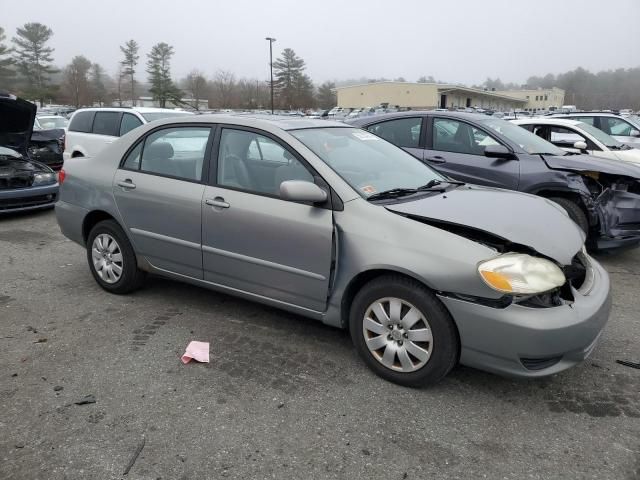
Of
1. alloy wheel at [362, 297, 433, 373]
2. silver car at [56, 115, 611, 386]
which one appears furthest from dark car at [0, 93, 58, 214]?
alloy wheel at [362, 297, 433, 373]

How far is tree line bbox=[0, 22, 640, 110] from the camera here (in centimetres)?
6856

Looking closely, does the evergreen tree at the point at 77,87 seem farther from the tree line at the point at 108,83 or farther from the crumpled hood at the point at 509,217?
the crumpled hood at the point at 509,217

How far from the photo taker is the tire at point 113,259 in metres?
4.31

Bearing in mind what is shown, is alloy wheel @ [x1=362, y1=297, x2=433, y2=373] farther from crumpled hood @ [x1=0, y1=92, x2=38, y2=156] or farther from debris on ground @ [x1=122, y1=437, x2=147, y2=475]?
crumpled hood @ [x1=0, y1=92, x2=38, y2=156]

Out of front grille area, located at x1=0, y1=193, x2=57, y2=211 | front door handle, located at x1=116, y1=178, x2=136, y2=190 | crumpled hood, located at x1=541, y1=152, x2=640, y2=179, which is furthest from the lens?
front grille area, located at x1=0, y1=193, x2=57, y2=211

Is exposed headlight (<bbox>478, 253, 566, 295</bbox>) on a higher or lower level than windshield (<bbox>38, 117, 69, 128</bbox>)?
lower

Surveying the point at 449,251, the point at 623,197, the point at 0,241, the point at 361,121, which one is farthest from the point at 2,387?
the point at 623,197

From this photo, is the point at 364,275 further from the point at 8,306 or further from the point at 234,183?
the point at 8,306

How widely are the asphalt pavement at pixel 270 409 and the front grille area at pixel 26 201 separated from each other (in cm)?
431

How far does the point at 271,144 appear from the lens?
361 centimetres

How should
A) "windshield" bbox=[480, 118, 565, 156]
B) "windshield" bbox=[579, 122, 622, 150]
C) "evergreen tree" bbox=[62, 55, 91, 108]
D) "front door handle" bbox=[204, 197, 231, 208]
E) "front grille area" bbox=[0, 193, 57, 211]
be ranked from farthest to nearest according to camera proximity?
"evergreen tree" bbox=[62, 55, 91, 108]
"windshield" bbox=[579, 122, 622, 150]
"front grille area" bbox=[0, 193, 57, 211]
"windshield" bbox=[480, 118, 565, 156]
"front door handle" bbox=[204, 197, 231, 208]

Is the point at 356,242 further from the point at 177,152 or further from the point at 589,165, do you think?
the point at 589,165

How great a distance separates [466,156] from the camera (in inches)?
242

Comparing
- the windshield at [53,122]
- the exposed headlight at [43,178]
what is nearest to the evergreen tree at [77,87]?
the windshield at [53,122]
